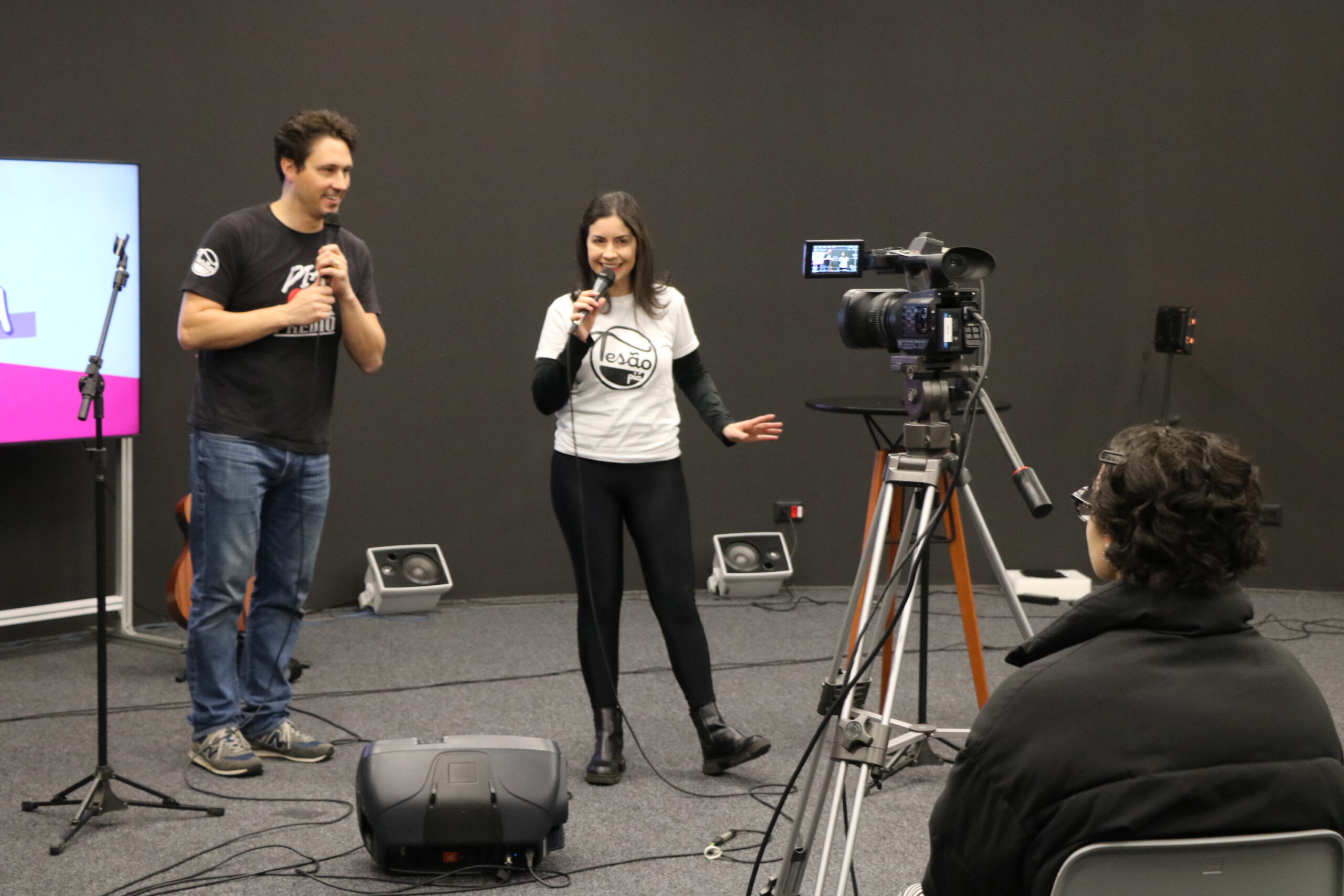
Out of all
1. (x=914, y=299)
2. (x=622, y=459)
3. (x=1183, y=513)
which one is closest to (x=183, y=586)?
(x=622, y=459)

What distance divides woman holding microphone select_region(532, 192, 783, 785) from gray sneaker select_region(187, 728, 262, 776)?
0.82 metres

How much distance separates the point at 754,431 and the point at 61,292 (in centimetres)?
229

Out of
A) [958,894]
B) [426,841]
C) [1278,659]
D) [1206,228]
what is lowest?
[426,841]

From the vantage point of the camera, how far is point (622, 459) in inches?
116

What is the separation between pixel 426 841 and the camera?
95.1 inches

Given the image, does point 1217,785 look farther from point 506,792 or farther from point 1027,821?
point 506,792

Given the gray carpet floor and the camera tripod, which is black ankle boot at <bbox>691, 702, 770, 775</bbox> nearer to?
the gray carpet floor

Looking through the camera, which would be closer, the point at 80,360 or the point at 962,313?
the point at 962,313

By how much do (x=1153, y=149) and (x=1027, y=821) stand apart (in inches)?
181

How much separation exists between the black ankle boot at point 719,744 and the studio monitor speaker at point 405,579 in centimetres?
191

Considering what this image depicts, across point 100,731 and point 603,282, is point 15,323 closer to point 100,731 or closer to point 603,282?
point 100,731

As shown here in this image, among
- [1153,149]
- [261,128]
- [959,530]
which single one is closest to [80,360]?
[261,128]

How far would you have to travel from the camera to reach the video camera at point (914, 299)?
7.12 feet

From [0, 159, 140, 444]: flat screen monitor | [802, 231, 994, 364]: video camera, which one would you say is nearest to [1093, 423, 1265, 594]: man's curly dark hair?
[802, 231, 994, 364]: video camera
